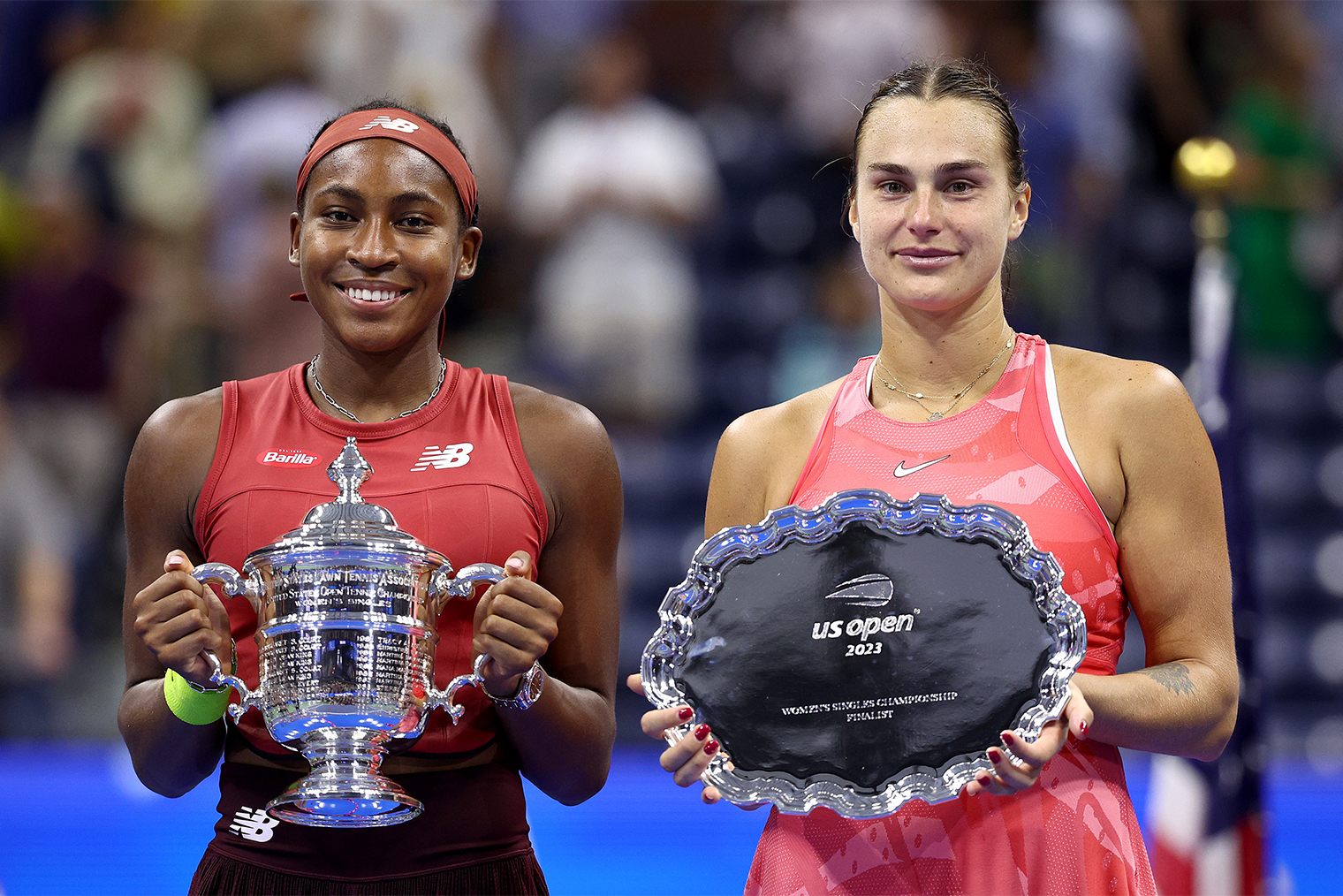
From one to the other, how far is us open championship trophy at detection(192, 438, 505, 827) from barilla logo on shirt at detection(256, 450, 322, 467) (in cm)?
19

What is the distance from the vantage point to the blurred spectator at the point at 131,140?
6.83 meters

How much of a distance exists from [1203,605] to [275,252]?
519 centimetres

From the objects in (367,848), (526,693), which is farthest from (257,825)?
(526,693)

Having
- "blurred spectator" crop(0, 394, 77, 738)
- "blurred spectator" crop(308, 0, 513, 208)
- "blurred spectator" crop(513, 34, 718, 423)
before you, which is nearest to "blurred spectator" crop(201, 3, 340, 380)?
"blurred spectator" crop(308, 0, 513, 208)

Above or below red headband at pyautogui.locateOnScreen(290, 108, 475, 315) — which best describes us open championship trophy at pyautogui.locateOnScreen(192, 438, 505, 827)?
below

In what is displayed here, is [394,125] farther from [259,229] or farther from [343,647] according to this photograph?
[259,229]

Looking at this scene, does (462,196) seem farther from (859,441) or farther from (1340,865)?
(1340,865)

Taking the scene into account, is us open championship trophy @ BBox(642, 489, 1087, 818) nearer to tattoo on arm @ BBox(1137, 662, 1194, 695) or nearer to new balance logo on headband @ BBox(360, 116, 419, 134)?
tattoo on arm @ BBox(1137, 662, 1194, 695)

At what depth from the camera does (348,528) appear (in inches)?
73.0

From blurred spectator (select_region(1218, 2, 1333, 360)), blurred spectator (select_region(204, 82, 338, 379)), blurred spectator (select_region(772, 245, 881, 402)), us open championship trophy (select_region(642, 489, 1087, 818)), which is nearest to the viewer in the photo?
us open championship trophy (select_region(642, 489, 1087, 818))

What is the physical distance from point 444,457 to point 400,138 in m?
0.43

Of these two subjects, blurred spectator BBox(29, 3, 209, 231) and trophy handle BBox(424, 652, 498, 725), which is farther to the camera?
blurred spectator BBox(29, 3, 209, 231)

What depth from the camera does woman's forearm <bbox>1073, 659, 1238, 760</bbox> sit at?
1.81 metres

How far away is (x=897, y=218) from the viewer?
1954mm
